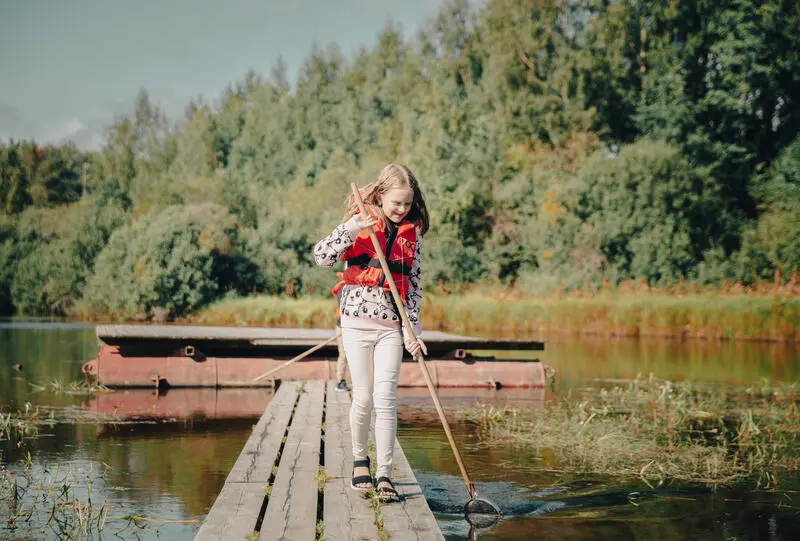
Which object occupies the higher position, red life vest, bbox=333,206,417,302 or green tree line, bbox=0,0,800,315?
green tree line, bbox=0,0,800,315

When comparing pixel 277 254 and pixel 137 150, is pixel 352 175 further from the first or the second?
pixel 137 150

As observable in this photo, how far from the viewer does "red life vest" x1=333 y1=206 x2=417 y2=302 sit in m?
4.94

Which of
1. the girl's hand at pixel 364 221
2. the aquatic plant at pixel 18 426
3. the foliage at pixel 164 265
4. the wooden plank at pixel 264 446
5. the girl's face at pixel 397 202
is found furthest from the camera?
the foliage at pixel 164 265

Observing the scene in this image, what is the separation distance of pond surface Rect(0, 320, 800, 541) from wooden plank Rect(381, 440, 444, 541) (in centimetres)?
35

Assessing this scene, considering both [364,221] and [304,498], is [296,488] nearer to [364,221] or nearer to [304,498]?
[304,498]

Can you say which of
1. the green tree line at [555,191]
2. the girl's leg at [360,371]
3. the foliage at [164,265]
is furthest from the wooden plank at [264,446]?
the green tree line at [555,191]

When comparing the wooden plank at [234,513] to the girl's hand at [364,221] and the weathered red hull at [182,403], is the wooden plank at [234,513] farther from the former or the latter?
the weathered red hull at [182,403]

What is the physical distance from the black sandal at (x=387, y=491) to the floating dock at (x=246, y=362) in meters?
7.51

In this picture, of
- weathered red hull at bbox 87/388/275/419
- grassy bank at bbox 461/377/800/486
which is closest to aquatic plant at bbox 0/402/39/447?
weathered red hull at bbox 87/388/275/419

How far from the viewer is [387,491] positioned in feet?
15.9

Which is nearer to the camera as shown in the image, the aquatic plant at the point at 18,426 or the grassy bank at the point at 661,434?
the grassy bank at the point at 661,434

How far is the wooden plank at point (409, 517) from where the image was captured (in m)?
4.20

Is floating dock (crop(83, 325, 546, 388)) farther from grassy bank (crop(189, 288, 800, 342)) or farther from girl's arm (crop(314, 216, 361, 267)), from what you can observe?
grassy bank (crop(189, 288, 800, 342))

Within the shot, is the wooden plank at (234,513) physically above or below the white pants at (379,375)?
below
